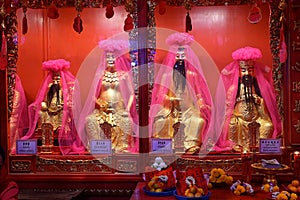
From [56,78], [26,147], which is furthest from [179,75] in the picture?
[26,147]

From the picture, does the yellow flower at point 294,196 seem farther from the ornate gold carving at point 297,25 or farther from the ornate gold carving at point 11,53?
the ornate gold carving at point 11,53

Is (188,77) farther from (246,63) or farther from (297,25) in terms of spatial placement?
(297,25)

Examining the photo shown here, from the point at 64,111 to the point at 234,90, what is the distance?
1389mm

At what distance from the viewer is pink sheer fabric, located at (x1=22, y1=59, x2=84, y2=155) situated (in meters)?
3.65

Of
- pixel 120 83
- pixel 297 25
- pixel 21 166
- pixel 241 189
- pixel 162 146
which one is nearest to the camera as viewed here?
pixel 241 189

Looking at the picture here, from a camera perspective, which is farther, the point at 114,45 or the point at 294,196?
the point at 114,45

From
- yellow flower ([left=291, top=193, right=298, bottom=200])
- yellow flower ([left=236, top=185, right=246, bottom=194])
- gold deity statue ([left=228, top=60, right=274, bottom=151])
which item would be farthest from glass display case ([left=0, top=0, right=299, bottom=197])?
yellow flower ([left=291, top=193, right=298, bottom=200])

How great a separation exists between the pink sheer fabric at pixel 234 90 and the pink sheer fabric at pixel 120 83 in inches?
27.7

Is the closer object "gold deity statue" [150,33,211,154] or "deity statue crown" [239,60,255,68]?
"gold deity statue" [150,33,211,154]

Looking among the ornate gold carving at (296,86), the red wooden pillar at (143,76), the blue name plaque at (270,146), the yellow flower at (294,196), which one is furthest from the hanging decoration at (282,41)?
the yellow flower at (294,196)

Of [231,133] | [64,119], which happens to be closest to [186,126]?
[231,133]

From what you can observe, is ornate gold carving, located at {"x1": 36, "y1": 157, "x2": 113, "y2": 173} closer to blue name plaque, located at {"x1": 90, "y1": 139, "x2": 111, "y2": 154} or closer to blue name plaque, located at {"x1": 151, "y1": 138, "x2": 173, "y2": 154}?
blue name plaque, located at {"x1": 90, "y1": 139, "x2": 111, "y2": 154}

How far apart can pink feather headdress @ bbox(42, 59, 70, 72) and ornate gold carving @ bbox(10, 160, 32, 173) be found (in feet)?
2.63

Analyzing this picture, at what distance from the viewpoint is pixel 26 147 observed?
342 centimetres
